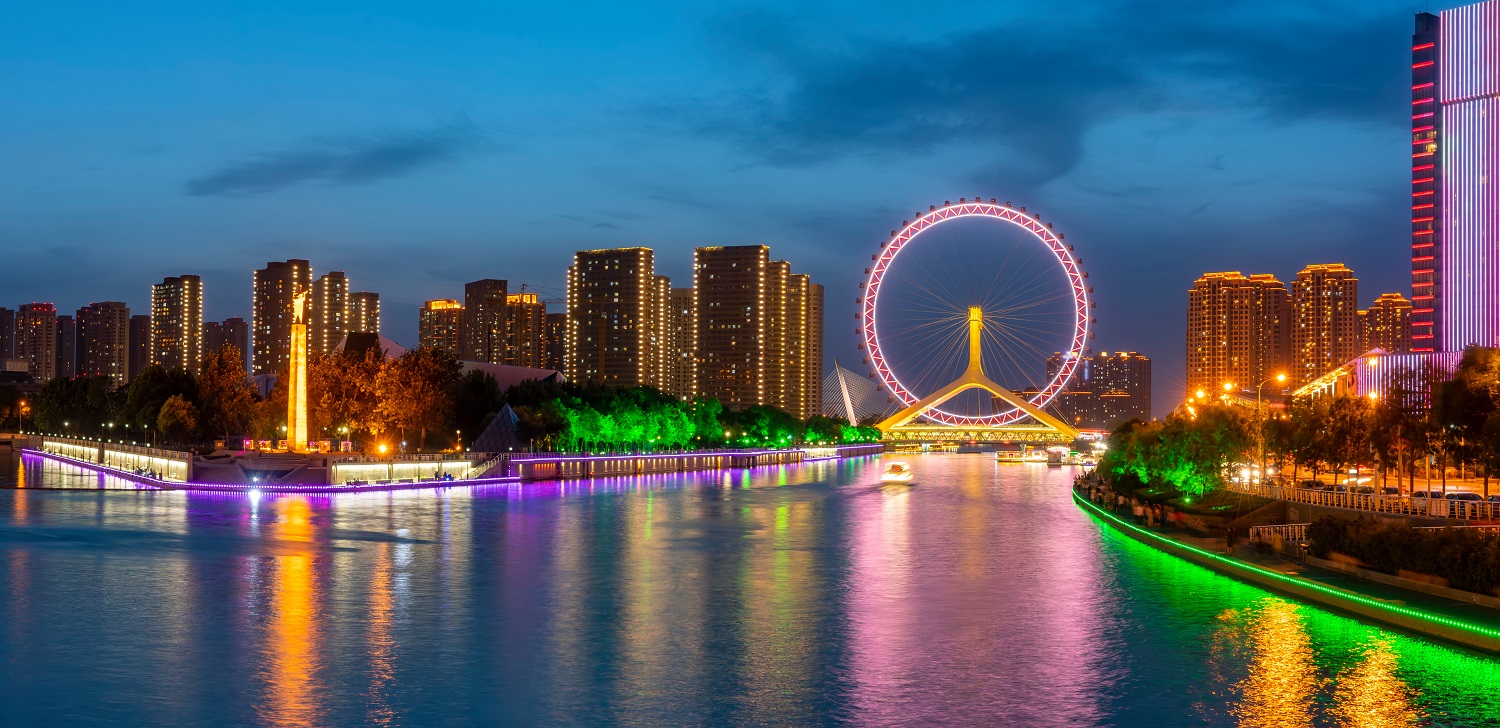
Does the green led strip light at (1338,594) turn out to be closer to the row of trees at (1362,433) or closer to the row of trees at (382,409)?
the row of trees at (1362,433)

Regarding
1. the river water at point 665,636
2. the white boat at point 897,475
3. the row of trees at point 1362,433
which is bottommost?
the white boat at point 897,475

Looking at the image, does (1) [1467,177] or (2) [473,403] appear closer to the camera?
(1) [1467,177]

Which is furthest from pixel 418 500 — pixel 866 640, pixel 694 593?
pixel 866 640

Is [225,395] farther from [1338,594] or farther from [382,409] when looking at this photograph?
[1338,594]

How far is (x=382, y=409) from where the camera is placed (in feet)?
300

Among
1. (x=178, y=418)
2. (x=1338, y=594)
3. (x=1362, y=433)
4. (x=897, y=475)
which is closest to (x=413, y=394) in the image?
(x=178, y=418)

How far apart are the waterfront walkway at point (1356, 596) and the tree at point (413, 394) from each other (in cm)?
6248

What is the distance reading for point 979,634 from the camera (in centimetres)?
2570

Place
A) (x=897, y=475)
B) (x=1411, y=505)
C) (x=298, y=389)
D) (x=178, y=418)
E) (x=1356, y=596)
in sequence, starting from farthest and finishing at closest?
(x=178, y=418)
(x=897, y=475)
(x=298, y=389)
(x=1411, y=505)
(x=1356, y=596)

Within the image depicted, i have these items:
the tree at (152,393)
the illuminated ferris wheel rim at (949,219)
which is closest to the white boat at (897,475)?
the illuminated ferris wheel rim at (949,219)

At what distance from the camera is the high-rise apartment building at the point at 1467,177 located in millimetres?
107188

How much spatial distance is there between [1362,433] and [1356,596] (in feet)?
107

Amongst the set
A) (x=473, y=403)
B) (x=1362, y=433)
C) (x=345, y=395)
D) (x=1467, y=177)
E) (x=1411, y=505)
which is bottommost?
(x=1411, y=505)

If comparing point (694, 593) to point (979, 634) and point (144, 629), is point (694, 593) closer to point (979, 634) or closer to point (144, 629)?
point (979, 634)
